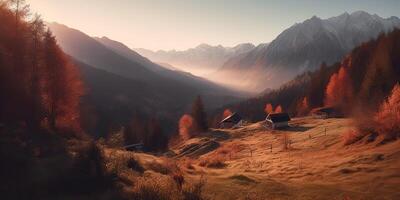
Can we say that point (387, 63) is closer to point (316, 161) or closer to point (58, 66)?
point (316, 161)

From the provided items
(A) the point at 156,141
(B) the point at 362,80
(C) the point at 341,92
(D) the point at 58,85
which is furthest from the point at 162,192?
(B) the point at 362,80

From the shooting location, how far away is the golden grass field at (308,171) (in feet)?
102

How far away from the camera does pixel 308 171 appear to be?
1759 inches

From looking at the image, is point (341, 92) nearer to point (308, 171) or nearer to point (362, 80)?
point (362, 80)

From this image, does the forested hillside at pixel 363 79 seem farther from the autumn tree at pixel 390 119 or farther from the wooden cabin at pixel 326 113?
the autumn tree at pixel 390 119

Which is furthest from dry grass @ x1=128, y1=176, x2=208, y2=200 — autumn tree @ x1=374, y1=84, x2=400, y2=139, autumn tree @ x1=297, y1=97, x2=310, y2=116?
autumn tree @ x1=297, y1=97, x2=310, y2=116

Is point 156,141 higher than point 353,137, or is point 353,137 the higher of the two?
point 353,137

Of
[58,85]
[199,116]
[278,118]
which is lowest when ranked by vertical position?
[278,118]

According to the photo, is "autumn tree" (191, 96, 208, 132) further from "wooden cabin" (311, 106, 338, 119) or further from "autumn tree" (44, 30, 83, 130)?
"autumn tree" (44, 30, 83, 130)

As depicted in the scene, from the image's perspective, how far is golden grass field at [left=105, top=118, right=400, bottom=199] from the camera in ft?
102

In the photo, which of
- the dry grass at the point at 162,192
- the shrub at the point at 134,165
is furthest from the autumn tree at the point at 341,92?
the dry grass at the point at 162,192

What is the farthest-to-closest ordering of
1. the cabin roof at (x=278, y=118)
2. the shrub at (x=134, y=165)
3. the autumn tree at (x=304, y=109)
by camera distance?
the autumn tree at (x=304, y=109) → the cabin roof at (x=278, y=118) → the shrub at (x=134, y=165)

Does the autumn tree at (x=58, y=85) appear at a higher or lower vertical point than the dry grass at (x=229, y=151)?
higher

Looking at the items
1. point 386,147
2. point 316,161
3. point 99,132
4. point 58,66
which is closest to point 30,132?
point 58,66
